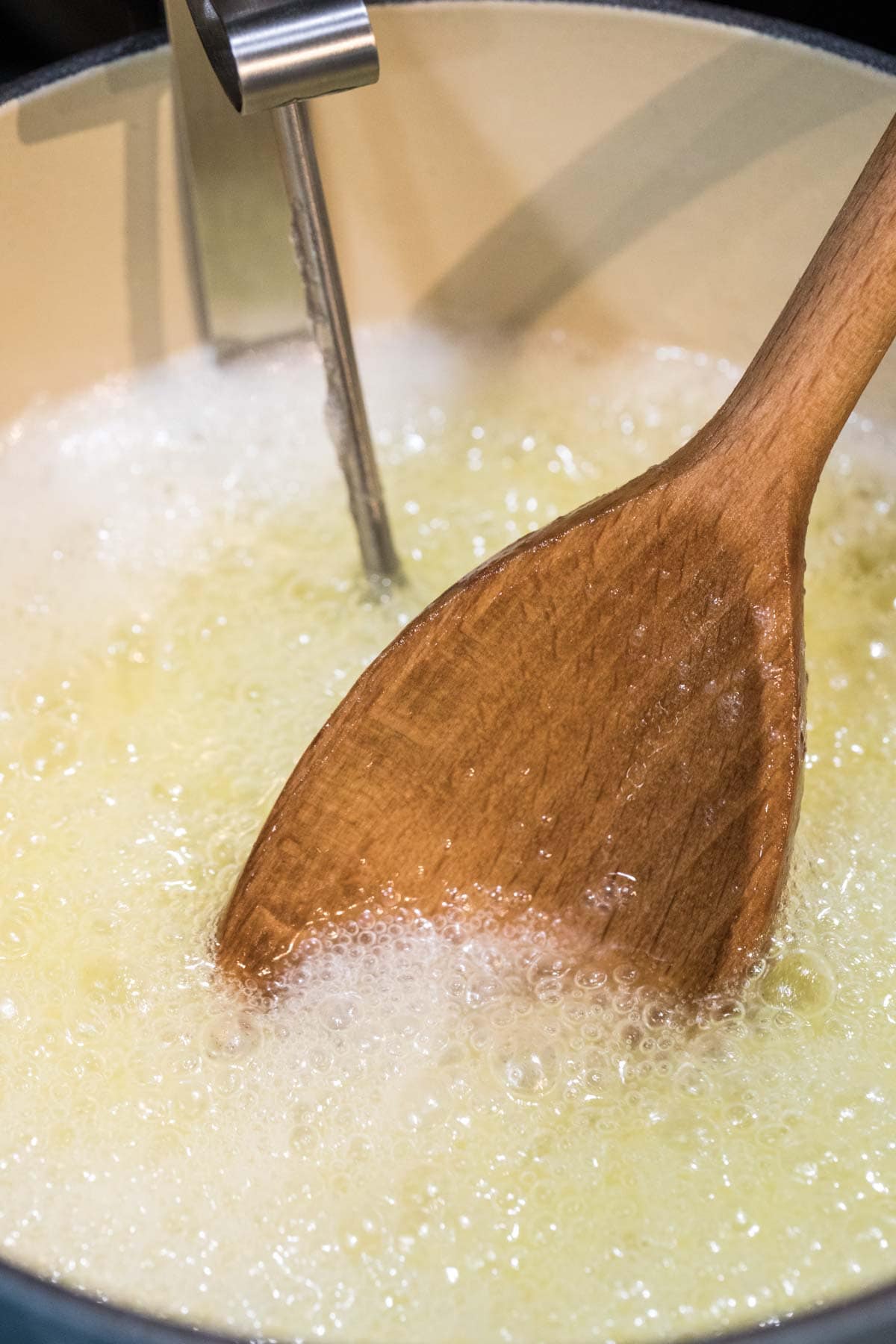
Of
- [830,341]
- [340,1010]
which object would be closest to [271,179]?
[830,341]

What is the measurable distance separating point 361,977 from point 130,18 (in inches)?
21.6

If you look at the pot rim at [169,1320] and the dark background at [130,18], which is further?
the dark background at [130,18]

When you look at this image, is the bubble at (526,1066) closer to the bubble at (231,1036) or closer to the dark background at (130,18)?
the bubble at (231,1036)

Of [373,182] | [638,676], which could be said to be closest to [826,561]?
[638,676]

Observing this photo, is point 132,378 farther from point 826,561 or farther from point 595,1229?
point 595,1229

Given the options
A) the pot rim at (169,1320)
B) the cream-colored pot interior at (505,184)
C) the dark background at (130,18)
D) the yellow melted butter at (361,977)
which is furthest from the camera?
the dark background at (130,18)

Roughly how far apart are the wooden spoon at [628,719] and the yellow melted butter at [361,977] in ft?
0.09

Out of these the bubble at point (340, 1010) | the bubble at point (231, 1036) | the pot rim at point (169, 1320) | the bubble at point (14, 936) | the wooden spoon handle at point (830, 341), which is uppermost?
the wooden spoon handle at point (830, 341)

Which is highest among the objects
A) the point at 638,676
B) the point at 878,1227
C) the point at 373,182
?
the point at 373,182

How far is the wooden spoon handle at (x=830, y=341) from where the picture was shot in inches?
20.6

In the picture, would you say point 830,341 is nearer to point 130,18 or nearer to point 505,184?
point 505,184

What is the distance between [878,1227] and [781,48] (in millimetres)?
506

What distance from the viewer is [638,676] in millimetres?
554

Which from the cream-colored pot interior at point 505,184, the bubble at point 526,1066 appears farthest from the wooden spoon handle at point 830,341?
the bubble at point 526,1066
